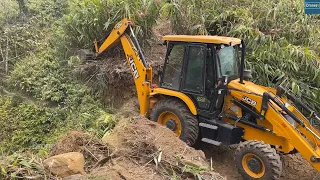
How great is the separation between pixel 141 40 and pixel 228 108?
11.3 ft

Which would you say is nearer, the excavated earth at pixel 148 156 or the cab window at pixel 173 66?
the excavated earth at pixel 148 156

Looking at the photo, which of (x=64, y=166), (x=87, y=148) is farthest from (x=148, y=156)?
(x=64, y=166)

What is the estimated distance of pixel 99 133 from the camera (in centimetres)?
568

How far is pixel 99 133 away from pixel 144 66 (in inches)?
56.1

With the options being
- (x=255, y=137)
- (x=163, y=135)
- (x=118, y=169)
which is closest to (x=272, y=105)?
(x=255, y=137)

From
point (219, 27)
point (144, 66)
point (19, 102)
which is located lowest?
point (19, 102)

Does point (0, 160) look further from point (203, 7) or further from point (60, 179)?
point (203, 7)

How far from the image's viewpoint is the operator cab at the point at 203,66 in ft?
Result: 16.7

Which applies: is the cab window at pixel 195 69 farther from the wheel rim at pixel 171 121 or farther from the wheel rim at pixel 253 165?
the wheel rim at pixel 253 165

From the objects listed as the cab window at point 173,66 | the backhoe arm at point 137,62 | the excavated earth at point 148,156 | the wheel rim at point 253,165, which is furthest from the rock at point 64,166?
the backhoe arm at point 137,62

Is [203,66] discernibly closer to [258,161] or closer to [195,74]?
[195,74]

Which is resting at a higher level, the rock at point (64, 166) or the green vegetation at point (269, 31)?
the green vegetation at point (269, 31)

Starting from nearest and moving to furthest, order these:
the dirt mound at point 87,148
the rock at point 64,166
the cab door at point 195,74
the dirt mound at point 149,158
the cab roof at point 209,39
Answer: the rock at point 64,166 < the dirt mound at point 149,158 < the dirt mound at point 87,148 < the cab roof at point 209,39 < the cab door at point 195,74

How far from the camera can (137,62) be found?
20.8 feet
